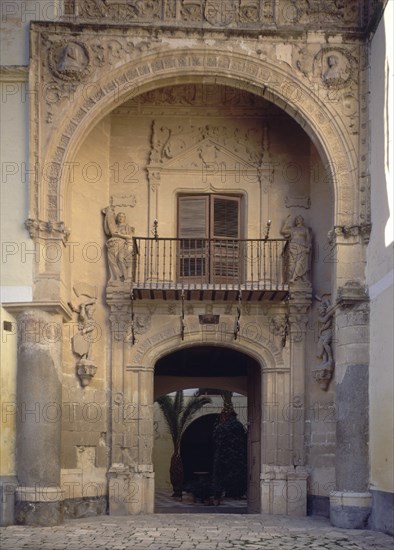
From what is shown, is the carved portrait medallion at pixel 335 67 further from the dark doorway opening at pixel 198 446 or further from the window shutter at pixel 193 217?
the dark doorway opening at pixel 198 446

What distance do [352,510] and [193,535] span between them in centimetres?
229

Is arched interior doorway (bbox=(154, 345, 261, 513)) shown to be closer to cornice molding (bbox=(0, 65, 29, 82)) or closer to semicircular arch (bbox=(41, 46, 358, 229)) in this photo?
semicircular arch (bbox=(41, 46, 358, 229))

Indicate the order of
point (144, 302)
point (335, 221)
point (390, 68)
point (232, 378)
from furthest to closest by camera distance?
point (232, 378), point (144, 302), point (335, 221), point (390, 68)

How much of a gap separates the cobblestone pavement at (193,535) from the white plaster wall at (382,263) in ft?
3.24

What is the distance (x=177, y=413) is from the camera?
28.9 m

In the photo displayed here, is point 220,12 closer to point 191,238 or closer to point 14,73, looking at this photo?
point 14,73

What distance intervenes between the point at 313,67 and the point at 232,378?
24.7 feet

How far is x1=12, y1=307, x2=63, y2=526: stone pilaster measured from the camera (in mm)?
14906

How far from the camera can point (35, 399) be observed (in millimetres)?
15172

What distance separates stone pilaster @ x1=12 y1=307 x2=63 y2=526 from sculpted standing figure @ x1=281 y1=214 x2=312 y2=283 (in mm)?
3748

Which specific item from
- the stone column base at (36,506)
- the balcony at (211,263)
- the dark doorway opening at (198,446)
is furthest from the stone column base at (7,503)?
the dark doorway opening at (198,446)

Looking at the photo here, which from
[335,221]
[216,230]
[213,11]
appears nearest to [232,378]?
[216,230]

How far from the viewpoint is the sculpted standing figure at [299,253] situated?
17.0m

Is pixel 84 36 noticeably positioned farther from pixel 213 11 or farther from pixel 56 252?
pixel 56 252
